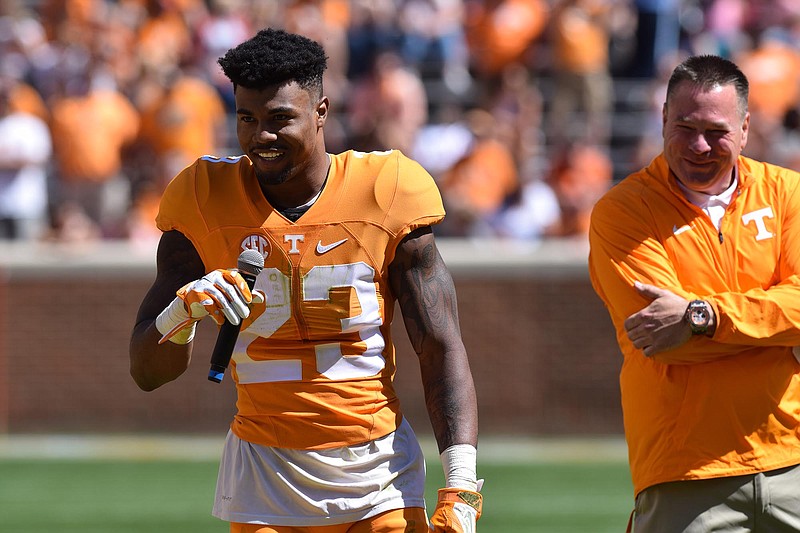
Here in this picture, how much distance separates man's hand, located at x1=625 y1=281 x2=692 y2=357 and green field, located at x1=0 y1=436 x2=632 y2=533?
5067mm

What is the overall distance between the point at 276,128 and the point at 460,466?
112 centimetres

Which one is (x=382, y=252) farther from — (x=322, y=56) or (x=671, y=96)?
(x=671, y=96)

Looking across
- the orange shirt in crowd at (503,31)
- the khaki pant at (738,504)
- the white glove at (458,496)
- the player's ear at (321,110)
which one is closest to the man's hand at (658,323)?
the khaki pant at (738,504)

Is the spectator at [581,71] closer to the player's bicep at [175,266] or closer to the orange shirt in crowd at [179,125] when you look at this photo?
the orange shirt in crowd at [179,125]

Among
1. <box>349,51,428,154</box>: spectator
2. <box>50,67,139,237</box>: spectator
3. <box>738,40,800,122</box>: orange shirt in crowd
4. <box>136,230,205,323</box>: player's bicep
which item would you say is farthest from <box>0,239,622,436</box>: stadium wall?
<box>136,230,205,323</box>: player's bicep

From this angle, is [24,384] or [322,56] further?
[24,384]

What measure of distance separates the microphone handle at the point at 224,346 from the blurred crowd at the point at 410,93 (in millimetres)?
8467

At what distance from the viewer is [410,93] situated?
1355 cm

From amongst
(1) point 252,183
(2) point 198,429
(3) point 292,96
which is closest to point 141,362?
(1) point 252,183

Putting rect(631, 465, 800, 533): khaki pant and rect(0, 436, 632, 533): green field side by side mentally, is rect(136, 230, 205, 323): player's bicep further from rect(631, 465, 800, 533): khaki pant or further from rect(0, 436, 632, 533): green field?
rect(0, 436, 632, 533): green field

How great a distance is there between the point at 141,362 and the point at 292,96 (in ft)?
3.00

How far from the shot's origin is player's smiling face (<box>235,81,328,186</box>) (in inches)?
158

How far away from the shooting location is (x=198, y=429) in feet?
45.1

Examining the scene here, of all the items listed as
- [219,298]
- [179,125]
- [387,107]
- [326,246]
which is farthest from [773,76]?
[219,298]
